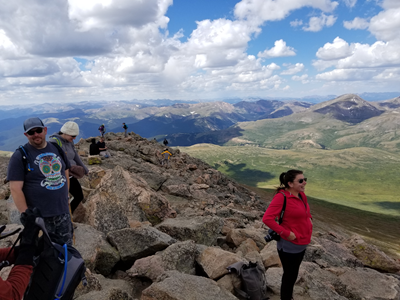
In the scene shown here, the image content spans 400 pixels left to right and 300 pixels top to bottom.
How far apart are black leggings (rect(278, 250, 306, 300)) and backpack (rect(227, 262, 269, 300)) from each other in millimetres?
734

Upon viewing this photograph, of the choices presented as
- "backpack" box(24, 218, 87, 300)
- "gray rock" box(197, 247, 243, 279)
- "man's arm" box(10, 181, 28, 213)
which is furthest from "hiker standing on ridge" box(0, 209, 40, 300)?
"gray rock" box(197, 247, 243, 279)

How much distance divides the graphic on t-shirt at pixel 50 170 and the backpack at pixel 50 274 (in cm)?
306

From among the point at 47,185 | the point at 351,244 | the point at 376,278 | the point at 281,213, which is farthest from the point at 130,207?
the point at 351,244

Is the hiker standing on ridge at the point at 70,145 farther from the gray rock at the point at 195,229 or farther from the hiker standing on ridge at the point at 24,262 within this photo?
the hiker standing on ridge at the point at 24,262

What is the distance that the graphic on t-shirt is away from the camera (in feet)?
23.0

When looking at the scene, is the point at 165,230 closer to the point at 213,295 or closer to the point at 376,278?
the point at 213,295

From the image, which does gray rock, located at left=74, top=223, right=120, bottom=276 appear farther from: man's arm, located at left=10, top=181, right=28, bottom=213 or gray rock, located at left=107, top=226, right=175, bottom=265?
man's arm, located at left=10, top=181, right=28, bottom=213

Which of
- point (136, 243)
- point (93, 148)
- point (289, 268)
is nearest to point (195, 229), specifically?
point (136, 243)

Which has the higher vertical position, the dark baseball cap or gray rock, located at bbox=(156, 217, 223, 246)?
the dark baseball cap

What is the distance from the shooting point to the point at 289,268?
7957 mm

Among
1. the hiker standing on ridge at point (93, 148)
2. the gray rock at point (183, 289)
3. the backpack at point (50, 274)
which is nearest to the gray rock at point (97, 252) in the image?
the gray rock at point (183, 289)

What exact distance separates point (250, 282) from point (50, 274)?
6290 millimetres

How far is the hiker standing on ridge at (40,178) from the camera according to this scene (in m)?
6.70

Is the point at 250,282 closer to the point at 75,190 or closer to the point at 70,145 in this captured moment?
the point at 75,190
